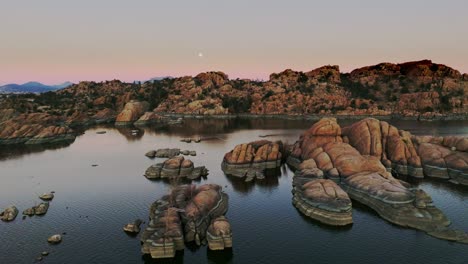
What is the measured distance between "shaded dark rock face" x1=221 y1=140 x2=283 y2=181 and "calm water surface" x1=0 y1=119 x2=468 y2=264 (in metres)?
4.78

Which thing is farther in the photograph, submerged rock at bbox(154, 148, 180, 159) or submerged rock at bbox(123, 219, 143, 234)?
submerged rock at bbox(154, 148, 180, 159)

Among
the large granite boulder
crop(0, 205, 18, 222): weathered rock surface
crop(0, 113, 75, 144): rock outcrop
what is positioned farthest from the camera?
crop(0, 113, 75, 144): rock outcrop

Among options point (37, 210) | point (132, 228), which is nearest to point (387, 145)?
point (132, 228)

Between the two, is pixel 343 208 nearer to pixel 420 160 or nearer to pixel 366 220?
pixel 366 220

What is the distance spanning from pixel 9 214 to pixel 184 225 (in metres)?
41.1

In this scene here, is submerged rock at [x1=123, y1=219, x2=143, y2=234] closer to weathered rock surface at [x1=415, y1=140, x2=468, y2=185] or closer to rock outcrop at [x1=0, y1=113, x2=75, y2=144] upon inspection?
weathered rock surface at [x1=415, y1=140, x2=468, y2=185]

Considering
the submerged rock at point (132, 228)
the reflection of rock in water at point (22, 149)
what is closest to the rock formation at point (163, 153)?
the reflection of rock in water at point (22, 149)

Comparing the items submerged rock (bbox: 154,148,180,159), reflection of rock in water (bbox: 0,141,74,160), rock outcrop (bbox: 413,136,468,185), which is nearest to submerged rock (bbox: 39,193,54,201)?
submerged rock (bbox: 154,148,180,159)

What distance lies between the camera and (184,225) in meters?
68.1

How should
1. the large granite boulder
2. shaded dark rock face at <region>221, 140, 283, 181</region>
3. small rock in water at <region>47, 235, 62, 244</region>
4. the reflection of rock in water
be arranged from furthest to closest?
the reflection of rock in water → shaded dark rock face at <region>221, 140, 283, 181</region> → the large granite boulder → small rock in water at <region>47, 235, 62, 244</region>

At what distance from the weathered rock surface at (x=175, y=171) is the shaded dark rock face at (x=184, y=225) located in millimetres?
30959

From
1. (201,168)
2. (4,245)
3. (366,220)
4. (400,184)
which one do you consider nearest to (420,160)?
(400,184)

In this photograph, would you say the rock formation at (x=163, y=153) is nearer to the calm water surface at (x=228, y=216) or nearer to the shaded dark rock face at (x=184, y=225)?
the calm water surface at (x=228, y=216)

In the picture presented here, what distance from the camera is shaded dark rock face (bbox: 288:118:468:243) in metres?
71.7
